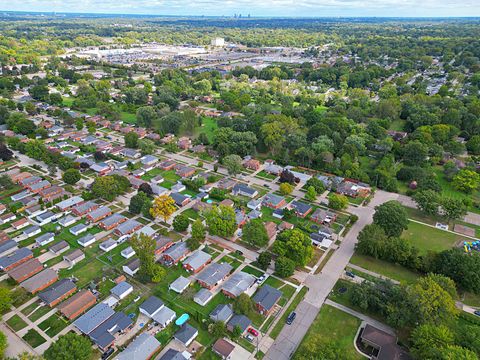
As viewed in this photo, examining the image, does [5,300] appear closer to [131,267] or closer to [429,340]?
[131,267]

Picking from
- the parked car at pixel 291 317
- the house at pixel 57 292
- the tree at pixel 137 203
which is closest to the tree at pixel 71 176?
the tree at pixel 137 203

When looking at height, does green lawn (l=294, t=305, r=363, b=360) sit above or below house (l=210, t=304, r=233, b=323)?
below

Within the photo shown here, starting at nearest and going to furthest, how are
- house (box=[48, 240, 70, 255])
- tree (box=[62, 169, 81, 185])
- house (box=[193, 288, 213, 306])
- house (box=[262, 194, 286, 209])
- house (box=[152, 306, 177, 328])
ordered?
house (box=[152, 306, 177, 328])
house (box=[193, 288, 213, 306])
house (box=[48, 240, 70, 255])
house (box=[262, 194, 286, 209])
tree (box=[62, 169, 81, 185])

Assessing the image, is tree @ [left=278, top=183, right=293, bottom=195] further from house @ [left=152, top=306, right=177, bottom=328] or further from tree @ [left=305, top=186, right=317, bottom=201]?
house @ [left=152, top=306, right=177, bottom=328]

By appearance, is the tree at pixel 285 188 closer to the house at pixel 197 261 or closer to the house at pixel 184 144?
the house at pixel 197 261

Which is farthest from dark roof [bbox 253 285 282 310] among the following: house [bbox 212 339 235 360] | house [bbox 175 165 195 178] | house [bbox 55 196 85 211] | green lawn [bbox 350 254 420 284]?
house [bbox 55 196 85 211]

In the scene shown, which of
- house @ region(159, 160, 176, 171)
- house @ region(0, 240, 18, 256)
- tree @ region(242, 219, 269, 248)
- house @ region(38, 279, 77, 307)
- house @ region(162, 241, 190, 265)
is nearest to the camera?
house @ region(38, 279, 77, 307)

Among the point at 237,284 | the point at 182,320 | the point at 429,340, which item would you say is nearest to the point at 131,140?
the point at 237,284
